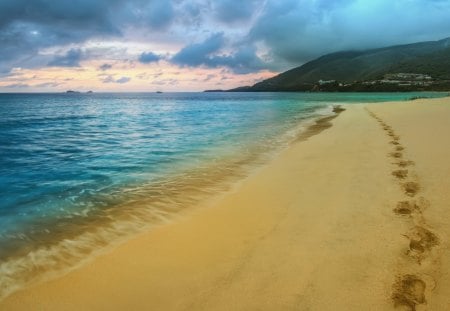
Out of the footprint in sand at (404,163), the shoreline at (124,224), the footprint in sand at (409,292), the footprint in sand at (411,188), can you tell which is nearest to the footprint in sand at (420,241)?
the footprint in sand at (409,292)

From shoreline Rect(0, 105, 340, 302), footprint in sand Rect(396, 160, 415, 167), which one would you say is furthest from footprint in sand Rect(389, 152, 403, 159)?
shoreline Rect(0, 105, 340, 302)

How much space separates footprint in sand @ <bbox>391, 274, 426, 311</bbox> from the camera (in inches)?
130

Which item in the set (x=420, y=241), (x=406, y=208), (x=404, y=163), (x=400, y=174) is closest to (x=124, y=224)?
(x=420, y=241)

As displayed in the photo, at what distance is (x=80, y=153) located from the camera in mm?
14898

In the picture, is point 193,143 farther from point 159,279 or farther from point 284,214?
point 159,279

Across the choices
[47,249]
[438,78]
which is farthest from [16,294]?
[438,78]

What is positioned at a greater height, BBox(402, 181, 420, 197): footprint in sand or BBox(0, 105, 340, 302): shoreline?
BBox(402, 181, 420, 197): footprint in sand

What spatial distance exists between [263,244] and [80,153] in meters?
12.2

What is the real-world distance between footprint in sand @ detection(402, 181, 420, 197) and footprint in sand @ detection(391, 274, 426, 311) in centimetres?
327

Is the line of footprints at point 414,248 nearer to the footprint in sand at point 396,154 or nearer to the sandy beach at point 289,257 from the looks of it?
the sandy beach at point 289,257

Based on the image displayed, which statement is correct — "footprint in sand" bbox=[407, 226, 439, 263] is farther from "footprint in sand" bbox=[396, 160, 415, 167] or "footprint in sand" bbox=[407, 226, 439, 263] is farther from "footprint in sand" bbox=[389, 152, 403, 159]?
"footprint in sand" bbox=[389, 152, 403, 159]

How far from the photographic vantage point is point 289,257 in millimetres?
4457

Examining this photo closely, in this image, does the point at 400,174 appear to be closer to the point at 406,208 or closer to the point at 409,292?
the point at 406,208

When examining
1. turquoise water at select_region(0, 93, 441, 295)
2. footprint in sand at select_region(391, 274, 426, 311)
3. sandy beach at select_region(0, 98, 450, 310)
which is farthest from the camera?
turquoise water at select_region(0, 93, 441, 295)
